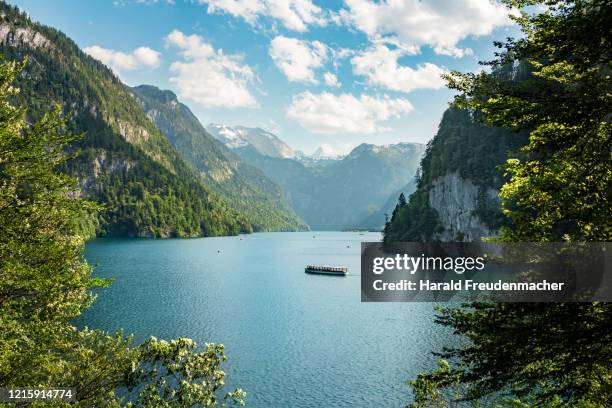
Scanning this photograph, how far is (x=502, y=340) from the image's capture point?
10.8m

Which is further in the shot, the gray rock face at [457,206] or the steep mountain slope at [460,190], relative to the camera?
the gray rock face at [457,206]

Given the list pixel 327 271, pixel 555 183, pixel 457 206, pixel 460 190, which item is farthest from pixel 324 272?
pixel 555 183

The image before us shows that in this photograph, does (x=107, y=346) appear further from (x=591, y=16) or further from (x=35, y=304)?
(x=591, y=16)

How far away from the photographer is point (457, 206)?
166750 mm

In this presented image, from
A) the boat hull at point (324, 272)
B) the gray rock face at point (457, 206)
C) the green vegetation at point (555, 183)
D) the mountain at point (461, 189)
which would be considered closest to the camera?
the green vegetation at point (555, 183)

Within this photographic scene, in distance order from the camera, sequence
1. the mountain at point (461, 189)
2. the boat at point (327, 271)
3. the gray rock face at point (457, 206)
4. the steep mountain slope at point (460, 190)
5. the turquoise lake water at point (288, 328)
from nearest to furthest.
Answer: the turquoise lake water at point (288, 328) < the boat at point (327, 271) < the mountain at point (461, 189) < the steep mountain slope at point (460, 190) < the gray rock face at point (457, 206)

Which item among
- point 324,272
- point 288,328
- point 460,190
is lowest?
point 288,328

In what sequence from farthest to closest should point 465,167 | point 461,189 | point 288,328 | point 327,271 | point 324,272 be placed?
point 465,167
point 461,189
point 327,271
point 324,272
point 288,328

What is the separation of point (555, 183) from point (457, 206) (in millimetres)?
164004

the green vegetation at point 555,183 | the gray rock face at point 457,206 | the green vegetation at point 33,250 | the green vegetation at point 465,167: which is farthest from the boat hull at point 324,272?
the green vegetation at point 555,183

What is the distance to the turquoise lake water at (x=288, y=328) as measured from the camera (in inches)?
1827

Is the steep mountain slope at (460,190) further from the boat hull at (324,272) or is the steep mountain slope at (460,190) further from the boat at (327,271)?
the boat hull at (324,272)

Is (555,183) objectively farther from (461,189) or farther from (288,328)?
(461,189)

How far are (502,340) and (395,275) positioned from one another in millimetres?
135193
